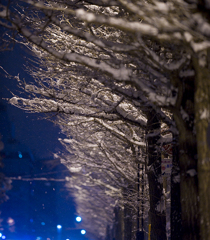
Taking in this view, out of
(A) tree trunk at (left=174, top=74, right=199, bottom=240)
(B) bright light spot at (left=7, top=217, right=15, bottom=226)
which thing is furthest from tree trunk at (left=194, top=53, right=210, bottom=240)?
(B) bright light spot at (left=7, top=217, right=15, bottom=226)

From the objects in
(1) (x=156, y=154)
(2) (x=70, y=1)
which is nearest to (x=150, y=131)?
(1) (x=156, y=154)

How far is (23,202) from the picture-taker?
72.1 metres

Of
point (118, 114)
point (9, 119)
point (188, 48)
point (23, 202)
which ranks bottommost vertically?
point (188, 48)

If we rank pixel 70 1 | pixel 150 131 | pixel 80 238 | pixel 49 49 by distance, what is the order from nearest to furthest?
pixel 49 49 < pixel 70 1 < pixel 150 131 < pixel 80 238

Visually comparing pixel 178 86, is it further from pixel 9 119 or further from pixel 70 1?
pixel 9 119

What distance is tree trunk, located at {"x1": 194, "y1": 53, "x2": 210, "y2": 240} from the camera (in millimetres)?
4555

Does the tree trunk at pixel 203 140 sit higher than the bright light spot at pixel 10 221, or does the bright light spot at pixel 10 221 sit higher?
the bright light spot at pixel 10 221

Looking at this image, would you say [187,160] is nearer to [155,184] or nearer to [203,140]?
[203,140]

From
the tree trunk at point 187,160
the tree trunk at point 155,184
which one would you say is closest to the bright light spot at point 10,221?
the tree trunk at point 155,184

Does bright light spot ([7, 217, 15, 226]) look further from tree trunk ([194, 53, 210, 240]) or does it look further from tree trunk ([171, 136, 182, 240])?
tree trunk ([194, 53, 210, 240])

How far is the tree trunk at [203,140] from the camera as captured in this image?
4.55m

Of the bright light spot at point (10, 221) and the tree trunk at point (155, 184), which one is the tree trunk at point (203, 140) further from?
the bright light spot at point (10, 221)

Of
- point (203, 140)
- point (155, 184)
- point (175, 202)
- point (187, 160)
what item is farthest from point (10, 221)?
point (203, 140)

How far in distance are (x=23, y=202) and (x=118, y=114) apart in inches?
2737
